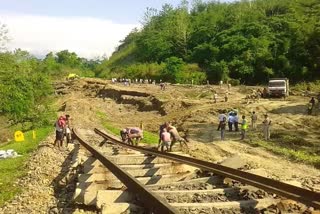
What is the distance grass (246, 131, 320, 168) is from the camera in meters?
22.2

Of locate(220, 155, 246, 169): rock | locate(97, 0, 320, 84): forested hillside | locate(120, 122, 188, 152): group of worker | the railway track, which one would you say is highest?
locate(97, 0, 320, 84): forested hillside

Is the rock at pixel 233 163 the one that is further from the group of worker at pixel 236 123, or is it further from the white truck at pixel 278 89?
Result: the white truck at pixel 278 89

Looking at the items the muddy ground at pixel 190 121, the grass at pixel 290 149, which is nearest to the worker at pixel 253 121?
the muddy ground at pixel 190 121

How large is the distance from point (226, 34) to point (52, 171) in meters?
76.3

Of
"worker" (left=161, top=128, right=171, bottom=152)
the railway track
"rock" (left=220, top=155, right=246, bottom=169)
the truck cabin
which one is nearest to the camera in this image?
the railway track

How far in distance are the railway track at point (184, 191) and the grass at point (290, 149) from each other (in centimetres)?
1203

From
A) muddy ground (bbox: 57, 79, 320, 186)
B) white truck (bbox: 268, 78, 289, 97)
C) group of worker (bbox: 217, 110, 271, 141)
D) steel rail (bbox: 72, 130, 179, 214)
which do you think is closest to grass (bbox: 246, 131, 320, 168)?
muddy ground (bbox: 57, 79, 320, 186)

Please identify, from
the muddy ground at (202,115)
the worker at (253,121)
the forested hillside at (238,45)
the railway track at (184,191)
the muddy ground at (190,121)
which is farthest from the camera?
the forested hillside at (238,45)

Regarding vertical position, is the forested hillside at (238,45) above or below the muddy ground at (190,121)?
above

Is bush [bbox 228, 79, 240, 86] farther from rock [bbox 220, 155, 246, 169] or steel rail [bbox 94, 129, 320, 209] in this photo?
steel rail [bbox 94, 129, 320, 209]

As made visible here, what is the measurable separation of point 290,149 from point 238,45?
178 feet

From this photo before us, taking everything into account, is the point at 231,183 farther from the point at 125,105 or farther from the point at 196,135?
the point at 125,105

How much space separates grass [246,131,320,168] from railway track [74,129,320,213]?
12.0 meters

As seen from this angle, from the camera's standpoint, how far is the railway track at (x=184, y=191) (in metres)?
7.14
